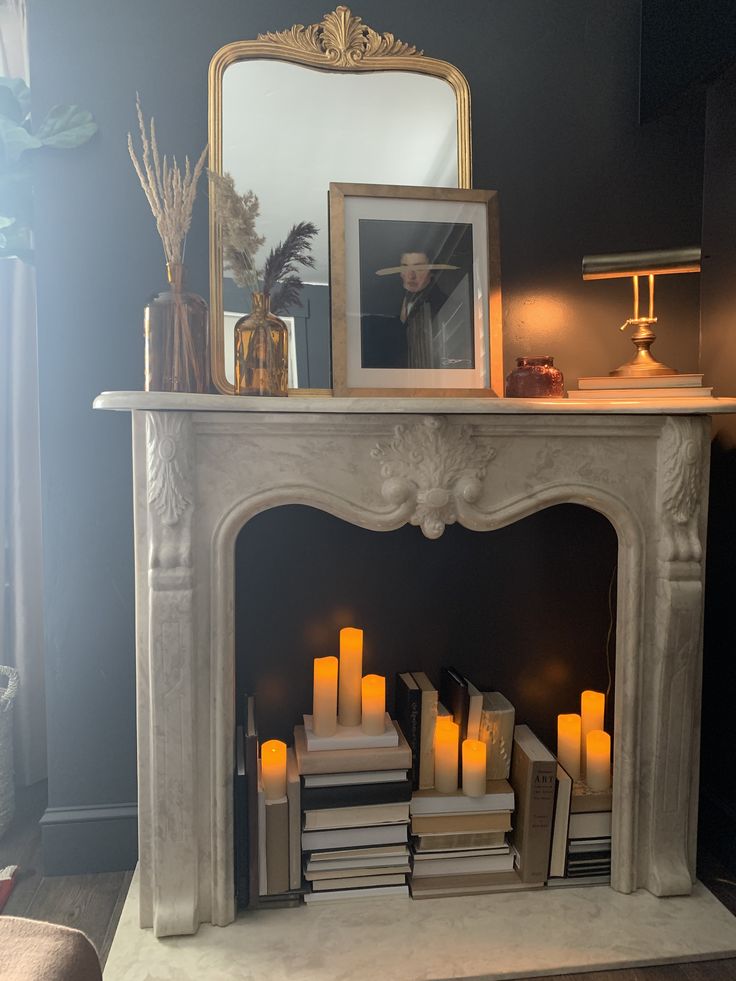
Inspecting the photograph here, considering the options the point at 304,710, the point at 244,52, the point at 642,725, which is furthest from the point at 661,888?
the point at 244,52

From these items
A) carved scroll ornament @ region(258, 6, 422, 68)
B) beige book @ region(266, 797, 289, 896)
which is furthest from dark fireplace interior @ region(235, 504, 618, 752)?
carved scroll ornament @ region(258, 6, 422, 68)

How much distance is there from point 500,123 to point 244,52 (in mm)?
660

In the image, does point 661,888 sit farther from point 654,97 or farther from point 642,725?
point 654,97

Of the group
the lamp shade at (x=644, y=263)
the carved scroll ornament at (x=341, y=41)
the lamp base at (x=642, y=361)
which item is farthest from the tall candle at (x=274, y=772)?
the carved scroll ornament at (x=341, y=41)

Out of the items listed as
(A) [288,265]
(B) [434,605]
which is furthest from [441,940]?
(A) [288,265]

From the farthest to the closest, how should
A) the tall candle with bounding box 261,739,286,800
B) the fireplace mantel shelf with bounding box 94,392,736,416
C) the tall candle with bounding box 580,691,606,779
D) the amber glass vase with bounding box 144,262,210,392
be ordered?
the tall candle with bounding box 580,691,606,779, the tall candle with bounding box 261,739,286,800, the amber glass vase with bounding box 144,262,210,392, the fireplace mantel shelf with bounding box 94,392,736,416

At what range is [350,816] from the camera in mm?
1765

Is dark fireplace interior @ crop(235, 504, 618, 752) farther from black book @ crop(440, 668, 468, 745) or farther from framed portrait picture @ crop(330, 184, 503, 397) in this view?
framed portrait picture @ crop(330, 184, 503, 397)

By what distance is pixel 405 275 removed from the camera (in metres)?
1.88

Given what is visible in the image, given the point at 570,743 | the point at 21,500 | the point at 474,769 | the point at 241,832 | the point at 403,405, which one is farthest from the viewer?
the point at 21,500

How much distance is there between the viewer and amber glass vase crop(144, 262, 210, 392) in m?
1.63

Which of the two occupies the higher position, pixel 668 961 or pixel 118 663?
pixel 118 663

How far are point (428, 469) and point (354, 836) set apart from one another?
0.88 m

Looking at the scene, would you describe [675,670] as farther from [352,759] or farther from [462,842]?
[352,759]
